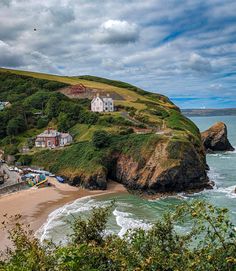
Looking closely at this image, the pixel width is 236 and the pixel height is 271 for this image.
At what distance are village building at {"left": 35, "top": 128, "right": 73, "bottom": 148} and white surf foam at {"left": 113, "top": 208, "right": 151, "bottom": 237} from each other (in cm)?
3377

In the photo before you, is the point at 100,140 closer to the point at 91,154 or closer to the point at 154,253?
the point at 91,154

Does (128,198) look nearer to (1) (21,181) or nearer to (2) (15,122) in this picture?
(1) (21,181)

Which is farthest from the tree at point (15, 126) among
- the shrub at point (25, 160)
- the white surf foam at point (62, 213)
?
the white surf foam at point (62, 213)

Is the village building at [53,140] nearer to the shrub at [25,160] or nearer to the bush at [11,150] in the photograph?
the bush at [11,150]

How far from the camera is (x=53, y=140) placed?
7244cm

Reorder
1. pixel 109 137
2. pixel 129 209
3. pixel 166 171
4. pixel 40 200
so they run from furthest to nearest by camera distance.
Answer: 1. pixel 109 137
2. pixel 166 171
3. pixel 40 200
4. pixel 129 209

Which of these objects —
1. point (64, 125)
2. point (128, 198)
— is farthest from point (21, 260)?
point (64, 125)

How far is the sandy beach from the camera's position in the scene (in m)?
Result: 41.2

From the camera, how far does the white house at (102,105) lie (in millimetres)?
87812

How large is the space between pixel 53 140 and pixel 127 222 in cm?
3891

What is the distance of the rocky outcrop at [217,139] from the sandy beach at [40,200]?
46.4 m

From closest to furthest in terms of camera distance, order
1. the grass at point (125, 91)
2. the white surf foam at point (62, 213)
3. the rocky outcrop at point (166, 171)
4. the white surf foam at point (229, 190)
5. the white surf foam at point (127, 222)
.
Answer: the white surf foam at point (127, 222) → the white surf foam at point (62, 213) → the white surf foam at point (229, 190) → the rocky outcrop at point (166, 171) → the grass at point (125, 91)

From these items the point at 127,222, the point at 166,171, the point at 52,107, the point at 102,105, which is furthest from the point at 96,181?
the point at 52,107

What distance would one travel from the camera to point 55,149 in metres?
68.6
